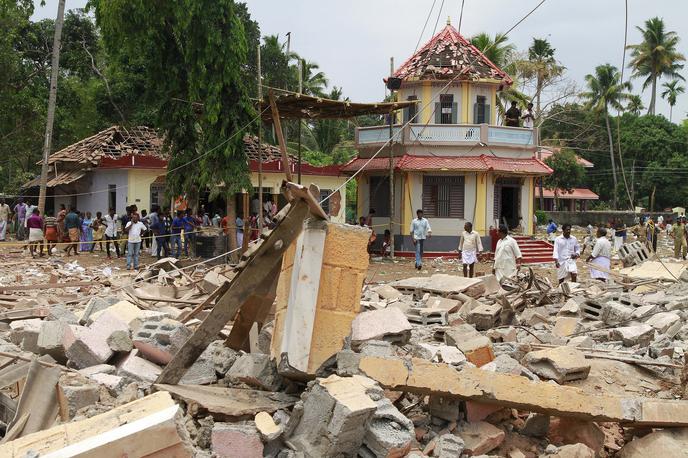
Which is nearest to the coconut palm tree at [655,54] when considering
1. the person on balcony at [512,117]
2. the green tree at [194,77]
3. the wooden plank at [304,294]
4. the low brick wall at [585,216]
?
the low brick wall at [585,216]

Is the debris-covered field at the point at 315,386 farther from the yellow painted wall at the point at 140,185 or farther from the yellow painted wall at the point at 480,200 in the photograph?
the yellow painted wall at the point at 140,185

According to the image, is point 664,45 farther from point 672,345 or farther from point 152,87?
point 672,345

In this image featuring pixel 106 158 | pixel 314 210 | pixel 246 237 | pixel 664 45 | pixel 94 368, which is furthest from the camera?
pixel 664 45

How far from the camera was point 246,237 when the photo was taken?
15430mm

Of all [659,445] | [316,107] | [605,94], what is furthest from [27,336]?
[605,94]

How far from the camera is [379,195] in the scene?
958 inches

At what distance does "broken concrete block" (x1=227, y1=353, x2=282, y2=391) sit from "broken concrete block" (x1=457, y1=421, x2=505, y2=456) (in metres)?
1.38

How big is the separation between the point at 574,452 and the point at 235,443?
87.0 inches

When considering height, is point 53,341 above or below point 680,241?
below

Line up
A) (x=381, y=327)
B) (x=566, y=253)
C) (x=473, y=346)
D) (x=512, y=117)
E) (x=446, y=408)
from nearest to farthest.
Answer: (x=446, y=408)
(x=473, y=346)
(x=381, y=327)
(x=566, y=253)
(x=512, y=117)

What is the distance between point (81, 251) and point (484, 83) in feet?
48.1

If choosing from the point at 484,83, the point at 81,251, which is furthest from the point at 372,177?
the point at 81,251

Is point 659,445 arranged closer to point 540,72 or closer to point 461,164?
point 461,164

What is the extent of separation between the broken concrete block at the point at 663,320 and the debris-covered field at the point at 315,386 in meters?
0.98
